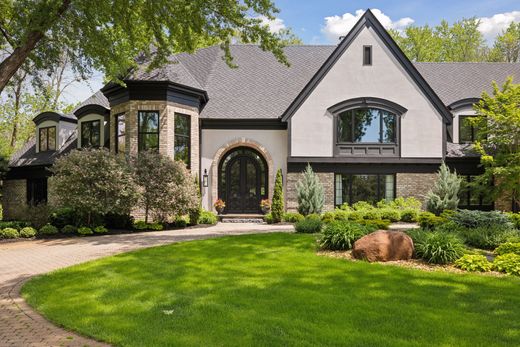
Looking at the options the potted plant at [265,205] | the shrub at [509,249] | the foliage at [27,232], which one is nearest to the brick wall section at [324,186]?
the potted plant at [265,205]

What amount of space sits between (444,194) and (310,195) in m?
6.80

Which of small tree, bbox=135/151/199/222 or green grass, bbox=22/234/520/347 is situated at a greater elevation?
small tree, bbox=135/151/199/222

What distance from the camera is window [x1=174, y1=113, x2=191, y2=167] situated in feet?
62.5

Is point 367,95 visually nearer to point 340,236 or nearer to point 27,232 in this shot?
point 340,236

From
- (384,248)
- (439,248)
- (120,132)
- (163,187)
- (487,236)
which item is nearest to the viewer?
(439,248)

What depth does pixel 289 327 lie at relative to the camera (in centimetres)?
498

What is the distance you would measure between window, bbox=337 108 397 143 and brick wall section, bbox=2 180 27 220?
1974 centimetres

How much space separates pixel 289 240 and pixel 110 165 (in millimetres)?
7537

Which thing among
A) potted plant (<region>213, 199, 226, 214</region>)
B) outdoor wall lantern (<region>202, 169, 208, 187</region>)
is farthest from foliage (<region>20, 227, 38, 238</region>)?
potted plant (<region>213, 199, 226, 214</region>)

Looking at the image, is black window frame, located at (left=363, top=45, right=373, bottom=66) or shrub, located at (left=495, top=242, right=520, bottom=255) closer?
shrub, located at (left=495, top=242, right=520, bottom=255)

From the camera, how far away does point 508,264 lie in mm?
8000

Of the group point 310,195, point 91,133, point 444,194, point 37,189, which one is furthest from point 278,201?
point 37,189

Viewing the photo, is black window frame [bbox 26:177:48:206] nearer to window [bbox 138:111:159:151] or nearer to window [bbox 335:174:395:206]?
window [bbox 138:111:159:151]

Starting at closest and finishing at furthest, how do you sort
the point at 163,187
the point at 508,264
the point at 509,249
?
1. the point at 508,264
2. the point at 509,249
3. the point at 163,187
